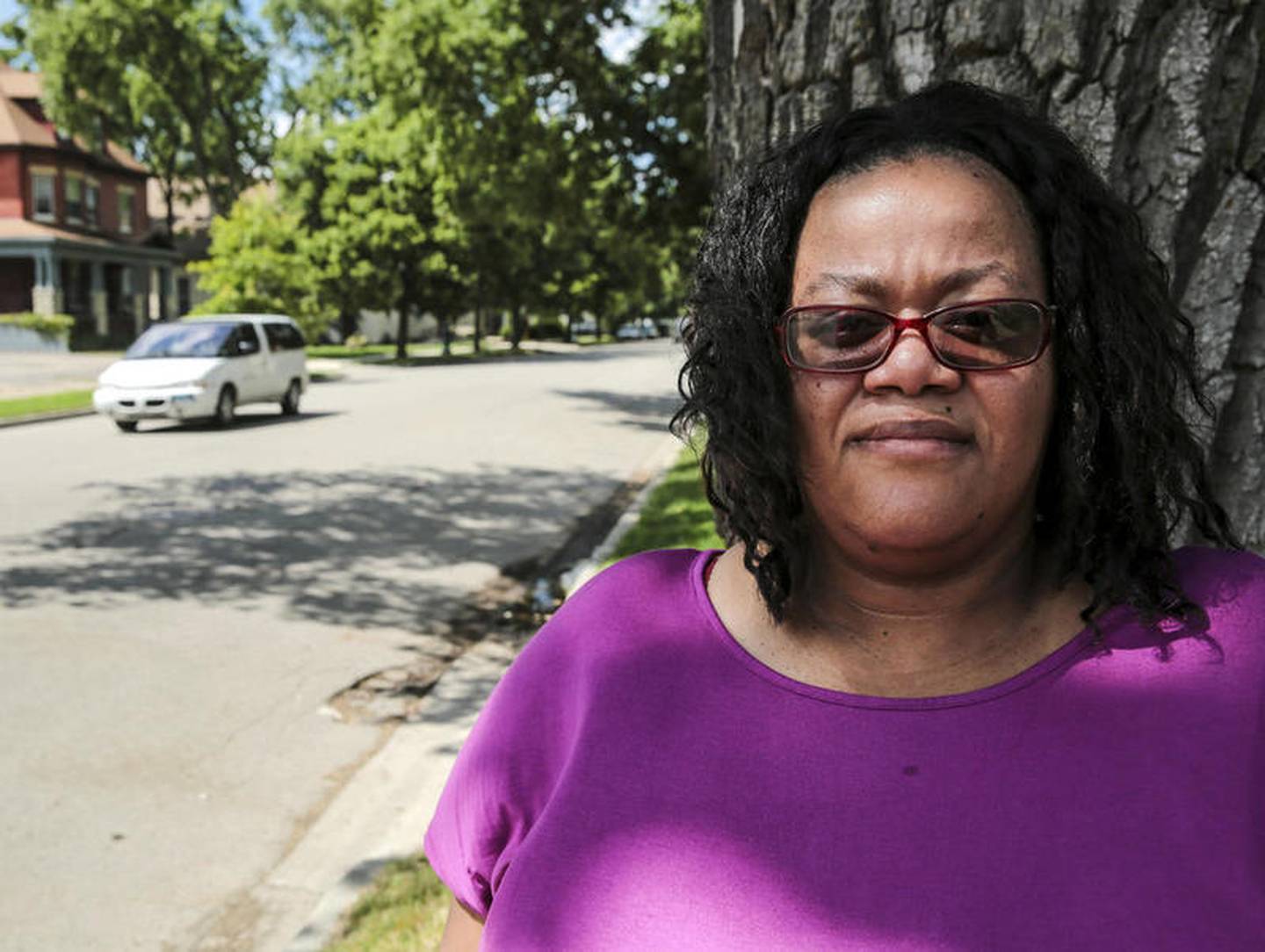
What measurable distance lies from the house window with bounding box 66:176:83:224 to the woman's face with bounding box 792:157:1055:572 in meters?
49.1

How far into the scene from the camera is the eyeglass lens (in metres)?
1.56

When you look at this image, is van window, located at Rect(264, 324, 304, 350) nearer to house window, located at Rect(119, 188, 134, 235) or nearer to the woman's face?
the woman's face

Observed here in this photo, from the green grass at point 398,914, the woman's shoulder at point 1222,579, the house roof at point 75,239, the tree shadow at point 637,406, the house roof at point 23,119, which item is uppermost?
the house roof at point 23,119

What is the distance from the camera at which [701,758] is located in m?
1.49

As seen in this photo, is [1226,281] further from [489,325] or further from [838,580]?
[489,325]

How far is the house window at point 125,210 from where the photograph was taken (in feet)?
163

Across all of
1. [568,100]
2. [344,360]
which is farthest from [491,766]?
[344,360]

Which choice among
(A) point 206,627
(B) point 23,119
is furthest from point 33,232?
(A) point 206,627

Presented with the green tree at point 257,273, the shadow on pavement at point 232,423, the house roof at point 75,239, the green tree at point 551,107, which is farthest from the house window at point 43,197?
the shadow on pavement at point 232,423

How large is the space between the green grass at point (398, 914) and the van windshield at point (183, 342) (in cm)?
1492

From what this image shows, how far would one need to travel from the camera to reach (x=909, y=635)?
5.32 feet

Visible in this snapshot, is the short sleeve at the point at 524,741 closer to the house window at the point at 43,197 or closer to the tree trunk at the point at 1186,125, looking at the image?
the tree trunk at the point at 1186,125

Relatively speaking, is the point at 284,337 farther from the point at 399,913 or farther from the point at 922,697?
the point at 922,697

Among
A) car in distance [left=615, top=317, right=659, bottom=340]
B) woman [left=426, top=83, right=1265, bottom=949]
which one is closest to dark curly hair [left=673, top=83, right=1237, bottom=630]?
woman [left=426, top=83, right=1265, bottom=949]
